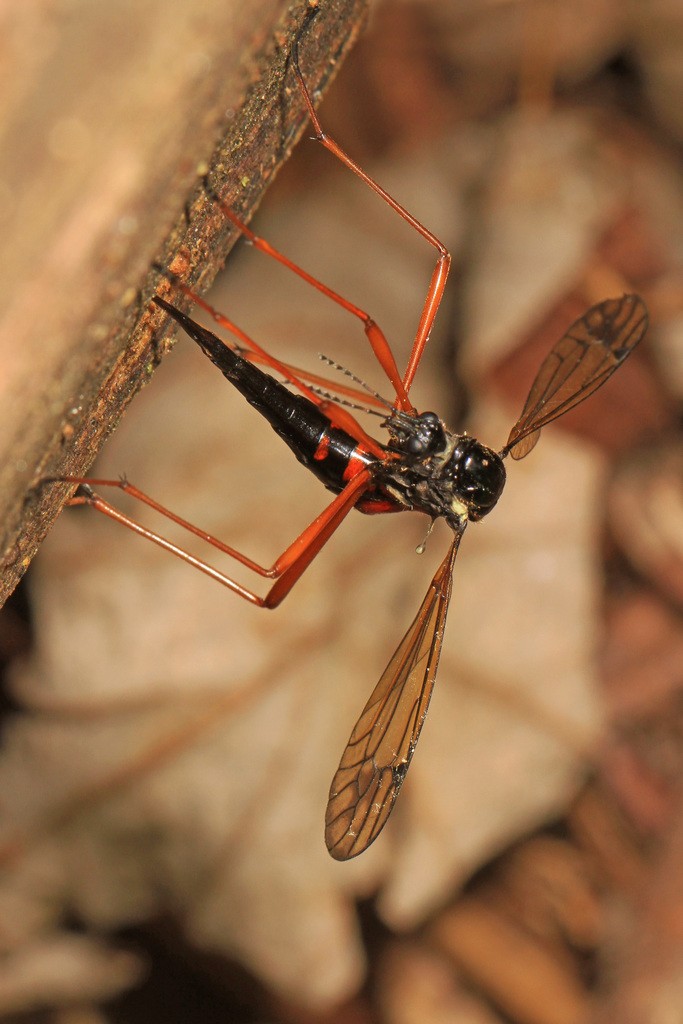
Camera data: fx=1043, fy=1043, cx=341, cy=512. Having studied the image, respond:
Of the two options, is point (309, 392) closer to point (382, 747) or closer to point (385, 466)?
point (385, 466)

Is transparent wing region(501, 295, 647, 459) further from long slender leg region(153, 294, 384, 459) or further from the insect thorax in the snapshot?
long slender leg region(153, 294, 384, 459)

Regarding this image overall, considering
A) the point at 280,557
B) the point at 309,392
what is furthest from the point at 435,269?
the point at 280,557

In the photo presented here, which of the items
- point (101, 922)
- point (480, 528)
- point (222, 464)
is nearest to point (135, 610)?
point (222, 464)

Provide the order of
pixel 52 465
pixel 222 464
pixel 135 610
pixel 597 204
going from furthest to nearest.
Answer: pixel 597 204
pixel 222 464
pixel 135 610
pixel 52 465

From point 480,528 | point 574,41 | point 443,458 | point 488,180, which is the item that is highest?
point 574,41

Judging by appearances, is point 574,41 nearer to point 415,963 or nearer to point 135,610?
point 135,610

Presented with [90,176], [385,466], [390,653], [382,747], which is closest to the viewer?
[90,176]

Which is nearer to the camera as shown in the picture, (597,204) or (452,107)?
(597,204)
